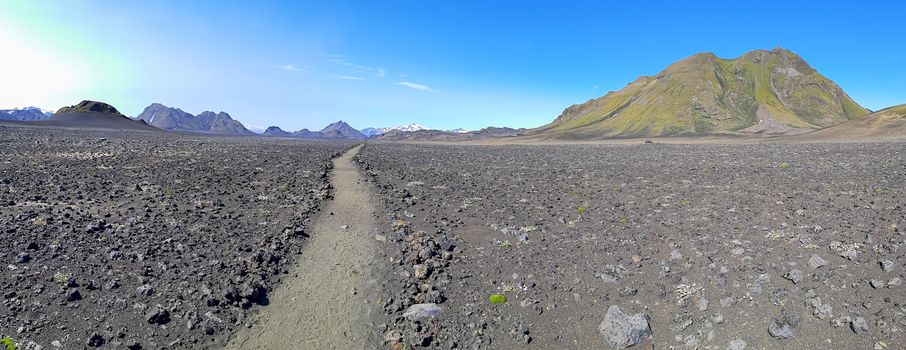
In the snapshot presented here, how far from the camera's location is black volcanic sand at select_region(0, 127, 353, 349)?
8.34 m

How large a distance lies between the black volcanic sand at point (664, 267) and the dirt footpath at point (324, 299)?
2.15 feet

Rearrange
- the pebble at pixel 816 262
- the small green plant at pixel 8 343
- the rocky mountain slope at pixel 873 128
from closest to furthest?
the small green plant at pixel 8 343, the pebble at pixel 816 262, the rocky mountain slope at pixel 873 128

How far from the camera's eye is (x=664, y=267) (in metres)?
11.0

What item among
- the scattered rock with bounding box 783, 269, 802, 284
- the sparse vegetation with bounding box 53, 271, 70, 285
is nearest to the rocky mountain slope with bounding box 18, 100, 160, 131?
the sparse vegetation with bounding box 53, 271, 70, 285

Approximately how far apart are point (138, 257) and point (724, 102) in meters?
170

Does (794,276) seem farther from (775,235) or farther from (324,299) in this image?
(324,299)

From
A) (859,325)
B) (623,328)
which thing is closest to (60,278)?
(623,328)

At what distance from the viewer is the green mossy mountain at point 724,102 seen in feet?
434

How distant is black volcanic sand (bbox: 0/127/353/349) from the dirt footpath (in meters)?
0.45

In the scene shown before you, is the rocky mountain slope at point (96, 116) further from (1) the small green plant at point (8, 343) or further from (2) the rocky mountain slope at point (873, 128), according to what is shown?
(2) the rocky mountain slope at point (873, 128)

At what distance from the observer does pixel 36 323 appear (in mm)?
8008

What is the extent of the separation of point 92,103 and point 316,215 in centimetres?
19791

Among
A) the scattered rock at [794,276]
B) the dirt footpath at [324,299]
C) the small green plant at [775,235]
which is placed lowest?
the dirt footpath at [324,299]

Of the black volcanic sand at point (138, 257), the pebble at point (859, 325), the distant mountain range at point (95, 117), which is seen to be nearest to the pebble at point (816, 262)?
the pebble at point (859, 325)
